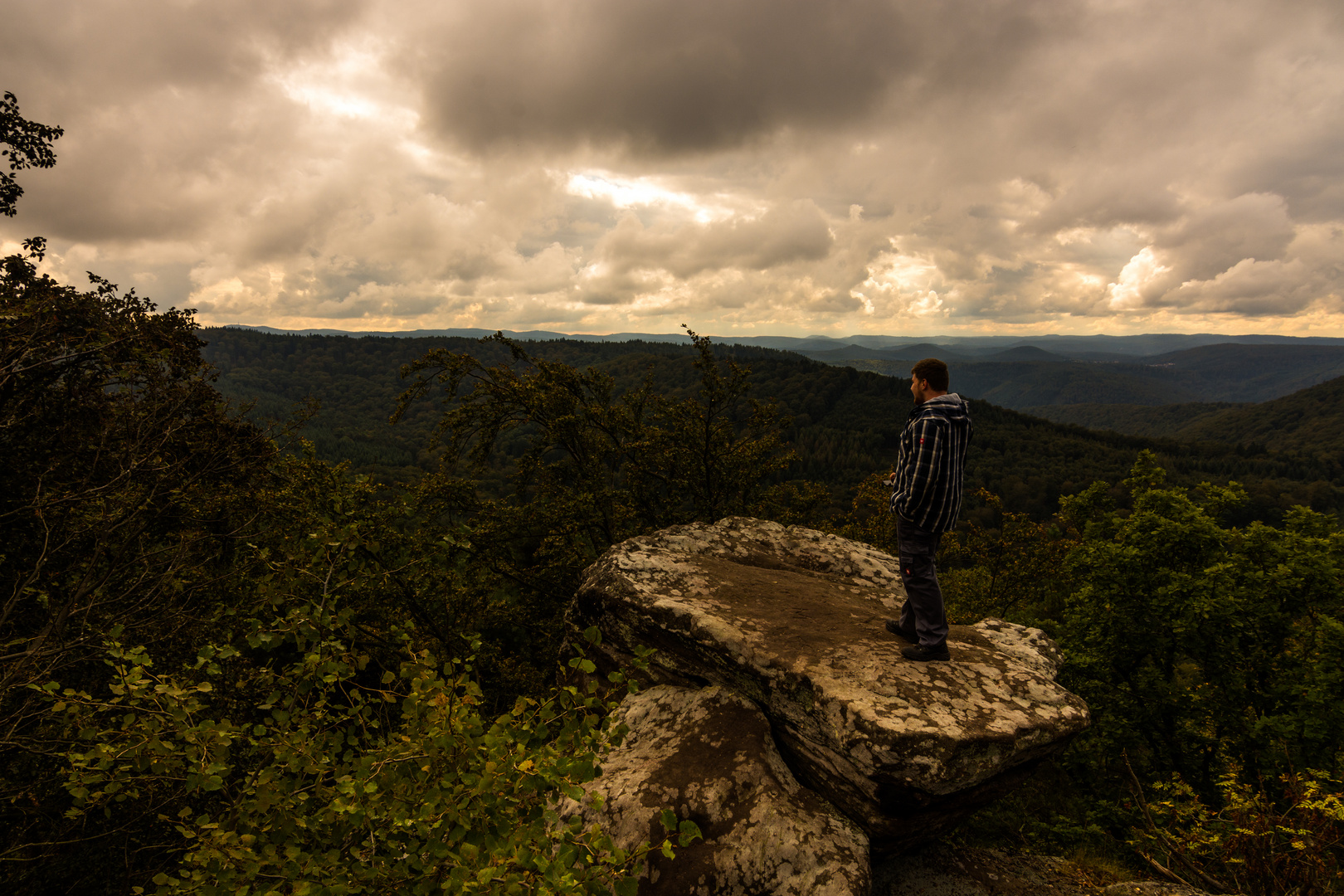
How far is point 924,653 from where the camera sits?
6.86m

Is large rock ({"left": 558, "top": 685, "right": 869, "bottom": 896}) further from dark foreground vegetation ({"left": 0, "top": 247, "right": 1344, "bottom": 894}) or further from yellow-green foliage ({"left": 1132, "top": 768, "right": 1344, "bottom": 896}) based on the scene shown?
yellow-green foliage ({"left": 1132, "top": 768, "right": 1344, "bottom": 896})

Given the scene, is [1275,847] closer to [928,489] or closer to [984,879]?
[984,879]

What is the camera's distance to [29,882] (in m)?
8.29

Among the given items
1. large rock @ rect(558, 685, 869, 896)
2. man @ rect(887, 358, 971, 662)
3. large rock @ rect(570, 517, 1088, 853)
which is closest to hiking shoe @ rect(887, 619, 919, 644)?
large rock @ rect(570, 517, 1088, 853)

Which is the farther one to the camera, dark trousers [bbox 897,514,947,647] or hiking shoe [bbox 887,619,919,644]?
hiking shoe [bbox 887,619,919,644]

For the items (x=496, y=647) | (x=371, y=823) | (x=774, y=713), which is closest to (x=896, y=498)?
(x=774, y=713)

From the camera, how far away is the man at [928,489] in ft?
21.4

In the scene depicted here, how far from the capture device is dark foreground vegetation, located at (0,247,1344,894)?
3.40m

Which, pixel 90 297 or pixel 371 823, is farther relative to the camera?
pixel 90 297

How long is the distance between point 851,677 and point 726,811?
2.07 meters

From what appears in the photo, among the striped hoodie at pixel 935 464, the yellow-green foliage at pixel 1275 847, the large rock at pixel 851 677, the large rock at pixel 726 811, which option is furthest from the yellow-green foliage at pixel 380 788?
the yellow-green foliage at pixel 1275 847

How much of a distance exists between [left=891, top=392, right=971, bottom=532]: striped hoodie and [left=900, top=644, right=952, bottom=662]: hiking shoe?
152 cm

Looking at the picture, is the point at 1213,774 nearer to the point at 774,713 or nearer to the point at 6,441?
the point at 774,713

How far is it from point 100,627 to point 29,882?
4.59 m
